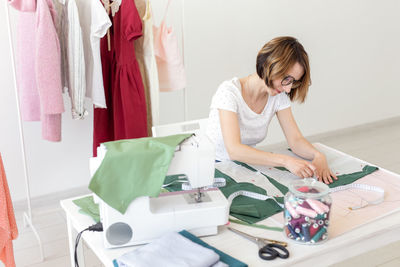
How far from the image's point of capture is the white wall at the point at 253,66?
349cm

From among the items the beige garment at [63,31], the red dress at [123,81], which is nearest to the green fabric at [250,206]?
the red dress at [123,81]

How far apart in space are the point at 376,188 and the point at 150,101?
1.55 meters

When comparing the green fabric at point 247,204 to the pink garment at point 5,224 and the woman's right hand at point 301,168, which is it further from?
the pink garment at point 5,224

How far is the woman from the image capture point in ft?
7.11

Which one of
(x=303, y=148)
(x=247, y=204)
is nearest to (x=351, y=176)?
(x=303, y=148)

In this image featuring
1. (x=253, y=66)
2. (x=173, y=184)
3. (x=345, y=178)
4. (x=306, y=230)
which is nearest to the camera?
(x=306, y=230)

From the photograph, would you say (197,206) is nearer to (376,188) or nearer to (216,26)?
(376,188)

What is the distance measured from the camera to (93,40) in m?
2.75

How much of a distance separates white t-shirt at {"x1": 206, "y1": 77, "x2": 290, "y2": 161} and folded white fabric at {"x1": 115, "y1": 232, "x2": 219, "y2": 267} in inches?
37.9

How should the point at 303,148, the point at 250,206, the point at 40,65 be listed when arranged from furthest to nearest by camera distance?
the point at 40,65 → the point at 303,148 → the point at 250,206

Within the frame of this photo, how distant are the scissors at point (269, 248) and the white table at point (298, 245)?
0.01 meters

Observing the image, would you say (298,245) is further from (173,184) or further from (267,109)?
(267,109)

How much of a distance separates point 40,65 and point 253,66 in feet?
6.83

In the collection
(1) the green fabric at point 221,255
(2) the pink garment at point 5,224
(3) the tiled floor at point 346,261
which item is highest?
(1) the green fabric at point 221,255
